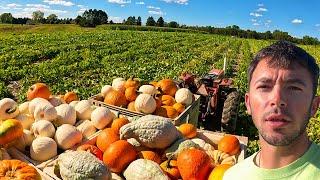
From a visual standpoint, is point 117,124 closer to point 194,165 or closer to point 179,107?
point 194,165

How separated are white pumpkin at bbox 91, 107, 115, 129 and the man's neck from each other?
3193 millimetres

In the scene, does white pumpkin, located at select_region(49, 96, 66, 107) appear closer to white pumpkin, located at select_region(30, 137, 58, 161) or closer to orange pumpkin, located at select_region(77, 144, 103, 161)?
white pumpkin, located at select_region(30, 137, 58, 161)

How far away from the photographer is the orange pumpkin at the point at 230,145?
4.40 metres

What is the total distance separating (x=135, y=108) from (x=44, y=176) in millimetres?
2399

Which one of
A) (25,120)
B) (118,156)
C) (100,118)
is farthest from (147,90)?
(118,156)

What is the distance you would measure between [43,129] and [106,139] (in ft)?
2.48

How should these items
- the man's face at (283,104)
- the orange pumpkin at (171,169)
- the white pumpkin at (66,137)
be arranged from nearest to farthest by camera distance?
the man's face at (283,104) → the orange pumpkin at (171,169) → the white pumpkin at (66,137)

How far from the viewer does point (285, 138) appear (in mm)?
1935

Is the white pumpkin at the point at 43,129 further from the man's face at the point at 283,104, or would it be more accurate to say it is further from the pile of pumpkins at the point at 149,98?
the man's face at the point at 283,104

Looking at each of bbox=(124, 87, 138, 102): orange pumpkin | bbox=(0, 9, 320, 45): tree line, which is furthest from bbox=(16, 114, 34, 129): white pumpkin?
bbox=(0, 9, 320, 45): tree line

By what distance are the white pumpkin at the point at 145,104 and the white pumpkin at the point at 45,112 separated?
1.32 meters

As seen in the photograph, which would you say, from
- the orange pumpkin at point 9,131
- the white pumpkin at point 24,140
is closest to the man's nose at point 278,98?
the orange pumpkin at point 9,131

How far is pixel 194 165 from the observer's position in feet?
11.9

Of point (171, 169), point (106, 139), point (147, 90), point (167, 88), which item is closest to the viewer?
point (171, 169)
